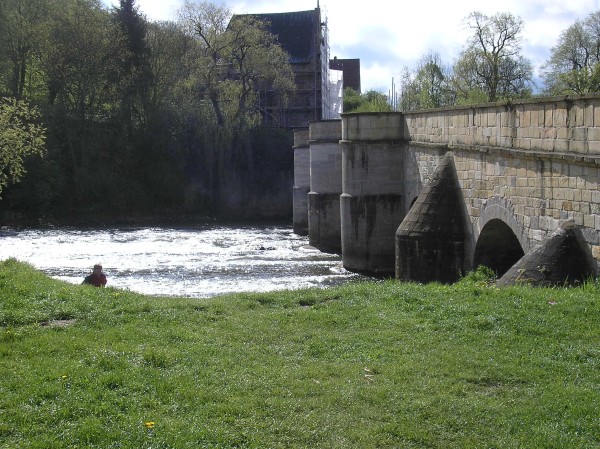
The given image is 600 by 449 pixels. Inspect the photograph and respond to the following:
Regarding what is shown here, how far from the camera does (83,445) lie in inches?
222

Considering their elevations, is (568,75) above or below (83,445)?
above

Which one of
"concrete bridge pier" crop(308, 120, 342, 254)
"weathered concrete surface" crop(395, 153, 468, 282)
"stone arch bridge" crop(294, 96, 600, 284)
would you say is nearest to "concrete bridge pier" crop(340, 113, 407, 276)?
"stone arch bridge" crop(294, 96, 600, 284)

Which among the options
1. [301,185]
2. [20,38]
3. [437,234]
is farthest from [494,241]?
[20,38]

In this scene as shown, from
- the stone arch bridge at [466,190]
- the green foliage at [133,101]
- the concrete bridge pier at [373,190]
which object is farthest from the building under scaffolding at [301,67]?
the concrete bridge pier at [373,190]

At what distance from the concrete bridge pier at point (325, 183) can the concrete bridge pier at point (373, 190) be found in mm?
7135

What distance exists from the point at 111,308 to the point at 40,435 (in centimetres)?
423

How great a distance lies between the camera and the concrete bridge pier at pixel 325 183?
3244cm

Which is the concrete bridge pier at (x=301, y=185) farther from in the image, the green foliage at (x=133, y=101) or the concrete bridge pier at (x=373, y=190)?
the concrete bridge pier at (x=373, y=190)

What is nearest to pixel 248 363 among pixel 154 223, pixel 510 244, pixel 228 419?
pixel 228 419

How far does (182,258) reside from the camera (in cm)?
2814

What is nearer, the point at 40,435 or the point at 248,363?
the point at 40,435

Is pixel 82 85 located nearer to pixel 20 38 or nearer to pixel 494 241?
pixel 20 38

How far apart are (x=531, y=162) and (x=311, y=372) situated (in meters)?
7.35

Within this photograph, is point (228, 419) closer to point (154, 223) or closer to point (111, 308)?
point (111, 308)
